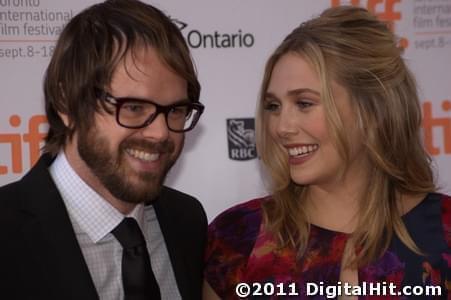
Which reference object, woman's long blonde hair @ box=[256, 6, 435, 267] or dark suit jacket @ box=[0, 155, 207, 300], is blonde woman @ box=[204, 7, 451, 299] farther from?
dark suit jacket @ box=[0, 155, 207, 300]

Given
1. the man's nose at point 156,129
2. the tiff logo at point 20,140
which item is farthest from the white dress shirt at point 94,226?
the tiff logo at point 20,140

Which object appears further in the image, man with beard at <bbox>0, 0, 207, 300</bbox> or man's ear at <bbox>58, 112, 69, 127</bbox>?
man's ear at <bbox>58, 112, 69, 127</bbox>

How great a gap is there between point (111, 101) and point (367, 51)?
0.86 meters

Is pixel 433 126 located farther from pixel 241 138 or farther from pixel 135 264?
pixel 135 264

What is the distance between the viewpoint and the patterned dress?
210cm

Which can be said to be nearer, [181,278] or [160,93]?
[160,93]

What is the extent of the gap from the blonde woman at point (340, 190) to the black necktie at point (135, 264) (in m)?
0.37

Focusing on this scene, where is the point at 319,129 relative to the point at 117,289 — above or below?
above

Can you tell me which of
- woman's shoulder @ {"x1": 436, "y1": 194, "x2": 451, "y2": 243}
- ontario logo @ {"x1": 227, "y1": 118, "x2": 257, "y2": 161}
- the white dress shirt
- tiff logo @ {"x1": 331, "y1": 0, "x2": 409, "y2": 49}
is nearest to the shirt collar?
the white dress shirt

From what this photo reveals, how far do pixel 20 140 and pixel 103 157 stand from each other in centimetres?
118

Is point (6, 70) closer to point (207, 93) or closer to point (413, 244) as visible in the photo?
point (207, 93)

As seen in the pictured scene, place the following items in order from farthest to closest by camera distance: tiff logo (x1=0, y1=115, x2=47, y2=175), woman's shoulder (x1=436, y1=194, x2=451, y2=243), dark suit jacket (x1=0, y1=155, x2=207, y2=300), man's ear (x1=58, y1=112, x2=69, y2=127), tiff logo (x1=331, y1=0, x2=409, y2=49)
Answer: tiff logo (x1=331, y1=0, x2=409, y2=49), tiff logo (x1=0, y1=115, x2=47, y2=175), woman's shoulder (x1=436, y1=194, x2=451, y2=243), man's ear (x1=58, y1=112, x2=69, y2=127), dark suit jacket (x1=0, y1=155, x2=207, y2=300)

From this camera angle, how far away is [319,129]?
2152 millimetres

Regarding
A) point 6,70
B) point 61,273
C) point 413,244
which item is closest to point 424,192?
point 413,244
